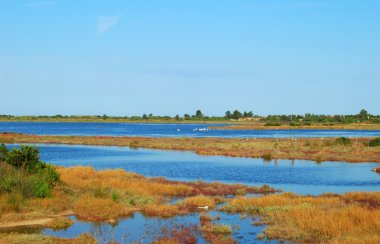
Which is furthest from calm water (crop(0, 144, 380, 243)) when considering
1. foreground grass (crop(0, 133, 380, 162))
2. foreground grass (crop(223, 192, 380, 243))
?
foreground grass (crop(0, 133, 380, 162))

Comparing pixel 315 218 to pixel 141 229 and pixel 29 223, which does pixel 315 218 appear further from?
pixel 29 223

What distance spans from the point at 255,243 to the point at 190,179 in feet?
69.5

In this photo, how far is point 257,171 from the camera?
4612 cm

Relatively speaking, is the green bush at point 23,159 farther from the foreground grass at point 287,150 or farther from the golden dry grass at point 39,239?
the foreground grass at point 287,150

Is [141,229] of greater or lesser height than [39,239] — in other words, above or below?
below

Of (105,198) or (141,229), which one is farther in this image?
(105,198)

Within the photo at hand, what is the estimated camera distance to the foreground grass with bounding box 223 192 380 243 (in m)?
18.9

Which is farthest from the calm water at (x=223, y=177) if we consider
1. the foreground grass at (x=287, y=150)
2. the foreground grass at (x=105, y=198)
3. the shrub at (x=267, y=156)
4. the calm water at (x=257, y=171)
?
the foreground grass at (x=287, y=150)

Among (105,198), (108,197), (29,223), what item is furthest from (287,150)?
(29,223)

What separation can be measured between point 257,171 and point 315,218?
25.5 m

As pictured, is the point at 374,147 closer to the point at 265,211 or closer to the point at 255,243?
the point at 265,211

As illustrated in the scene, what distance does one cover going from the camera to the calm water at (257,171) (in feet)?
124

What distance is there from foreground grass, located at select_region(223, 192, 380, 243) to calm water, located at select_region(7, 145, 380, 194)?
25.2 ft

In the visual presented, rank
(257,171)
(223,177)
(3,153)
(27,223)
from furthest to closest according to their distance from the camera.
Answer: (257,171) → (223,177) → (3,153) → (27,223)
